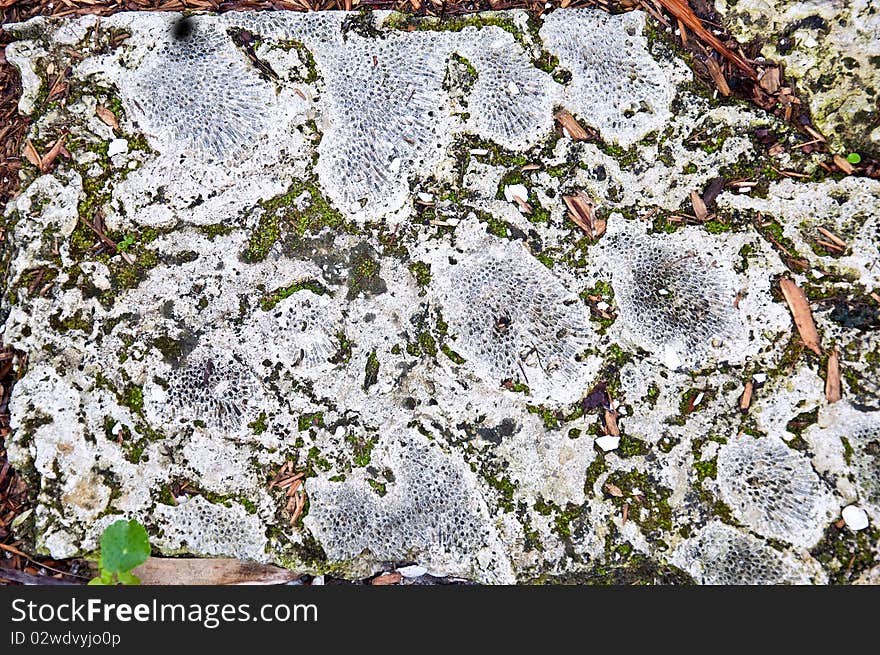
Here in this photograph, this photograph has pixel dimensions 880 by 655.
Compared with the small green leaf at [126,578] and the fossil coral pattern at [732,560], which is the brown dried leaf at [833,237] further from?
the small green leaf at [126,578]

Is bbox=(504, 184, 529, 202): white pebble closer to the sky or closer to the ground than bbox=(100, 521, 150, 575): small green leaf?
closer to the sky

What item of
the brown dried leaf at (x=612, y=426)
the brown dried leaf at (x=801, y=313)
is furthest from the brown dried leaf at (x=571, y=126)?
the brown dried leaf at (x=612, y=426)

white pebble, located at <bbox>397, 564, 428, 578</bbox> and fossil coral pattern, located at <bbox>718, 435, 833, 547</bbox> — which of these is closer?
fossil coral pattern, located at <bbox>718, 435, 833, 547</bbox>

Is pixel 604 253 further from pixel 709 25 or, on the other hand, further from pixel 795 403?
pixel 709 25

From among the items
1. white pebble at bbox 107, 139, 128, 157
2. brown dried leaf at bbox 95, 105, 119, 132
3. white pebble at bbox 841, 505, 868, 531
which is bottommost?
white pebble at bbox 841, 505, 868, 531

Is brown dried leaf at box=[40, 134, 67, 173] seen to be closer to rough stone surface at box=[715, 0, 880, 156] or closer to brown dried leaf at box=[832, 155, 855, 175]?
rough stone surface at box=[715, 0, 880, 156]

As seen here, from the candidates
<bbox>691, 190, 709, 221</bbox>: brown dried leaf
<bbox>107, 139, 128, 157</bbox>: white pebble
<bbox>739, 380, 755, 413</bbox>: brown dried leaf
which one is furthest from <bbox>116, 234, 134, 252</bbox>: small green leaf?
<bbox>739, 380, 755, 413</bbox>: brown dried leaf

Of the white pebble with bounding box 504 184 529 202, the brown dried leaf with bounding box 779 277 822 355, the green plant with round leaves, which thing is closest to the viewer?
the green plant with round leaves
